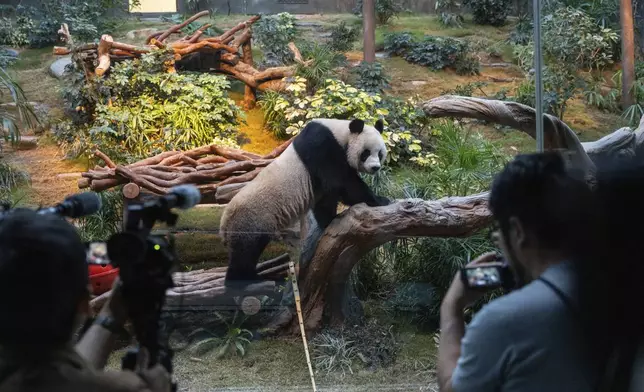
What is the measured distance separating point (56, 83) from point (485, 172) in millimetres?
2836

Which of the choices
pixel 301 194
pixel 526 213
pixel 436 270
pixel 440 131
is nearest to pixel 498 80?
pixel 440 131

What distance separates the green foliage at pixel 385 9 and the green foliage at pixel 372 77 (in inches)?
12.0

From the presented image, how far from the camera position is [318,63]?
4.47 meters

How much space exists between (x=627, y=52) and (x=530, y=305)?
3686 mm

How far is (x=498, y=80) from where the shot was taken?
4664 mm

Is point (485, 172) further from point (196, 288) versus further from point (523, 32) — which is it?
point (196, 288)

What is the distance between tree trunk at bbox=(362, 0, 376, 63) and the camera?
177 inches

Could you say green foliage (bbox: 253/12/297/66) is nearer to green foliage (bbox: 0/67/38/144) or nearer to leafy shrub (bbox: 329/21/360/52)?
leafy shrub (bbox: 329/21/360/52)

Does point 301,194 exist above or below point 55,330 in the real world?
below

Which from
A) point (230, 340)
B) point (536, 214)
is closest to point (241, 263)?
point (230, 340)

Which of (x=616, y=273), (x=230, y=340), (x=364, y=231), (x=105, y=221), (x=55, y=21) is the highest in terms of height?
(x=55, y=21)

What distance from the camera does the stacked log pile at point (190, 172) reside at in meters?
3.53

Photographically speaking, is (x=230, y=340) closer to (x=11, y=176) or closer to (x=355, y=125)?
(x=355, y=125)

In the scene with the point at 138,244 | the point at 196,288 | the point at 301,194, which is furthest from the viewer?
the point at 301,194
